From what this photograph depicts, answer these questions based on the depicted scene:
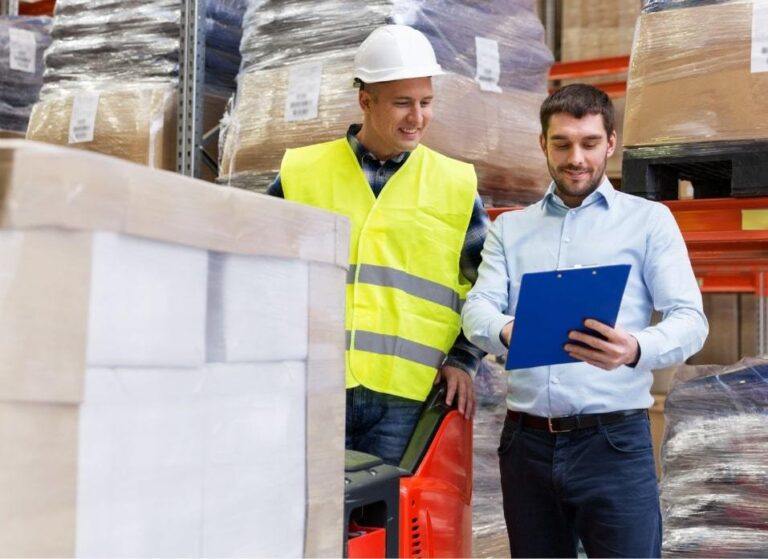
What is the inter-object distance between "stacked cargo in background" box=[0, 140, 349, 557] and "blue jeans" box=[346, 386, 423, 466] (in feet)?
3.82

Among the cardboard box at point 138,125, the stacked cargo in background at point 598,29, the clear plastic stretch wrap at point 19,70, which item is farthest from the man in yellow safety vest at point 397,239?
the stacked cargo in background at point 598,29

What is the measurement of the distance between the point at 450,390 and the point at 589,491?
0.49m

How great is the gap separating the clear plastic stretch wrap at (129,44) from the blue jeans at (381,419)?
1758mm

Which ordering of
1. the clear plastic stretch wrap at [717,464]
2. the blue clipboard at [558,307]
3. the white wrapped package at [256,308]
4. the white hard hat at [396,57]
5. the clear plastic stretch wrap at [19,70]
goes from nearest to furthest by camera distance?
the white wrapped package at [256,308]
the blue clipboard at [558,307]
the white hard hat at [396,57]
the clear plastic stretch wrap at [717,464]
the clear plastic stretch wrap at [19,70]

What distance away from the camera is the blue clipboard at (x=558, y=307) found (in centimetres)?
215

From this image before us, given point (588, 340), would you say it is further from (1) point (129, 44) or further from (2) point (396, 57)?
(1) point (129, 44)

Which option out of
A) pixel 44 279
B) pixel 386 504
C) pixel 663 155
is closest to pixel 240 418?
pixel 44 279

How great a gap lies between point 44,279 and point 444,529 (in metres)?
1.60

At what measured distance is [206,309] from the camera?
1.50 metres

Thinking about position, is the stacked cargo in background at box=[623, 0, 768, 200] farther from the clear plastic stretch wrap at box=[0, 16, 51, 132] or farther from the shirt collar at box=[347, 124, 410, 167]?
the clear plastic stretch wrap at box=[0, 16, 51, 132]

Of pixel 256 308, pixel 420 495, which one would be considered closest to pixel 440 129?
pixel 420 495

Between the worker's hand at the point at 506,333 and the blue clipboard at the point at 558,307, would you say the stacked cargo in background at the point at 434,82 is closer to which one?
the worker's hand at the point at 506,333

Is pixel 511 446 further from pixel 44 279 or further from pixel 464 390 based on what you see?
pixel 44 279

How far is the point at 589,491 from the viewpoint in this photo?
102 inches
